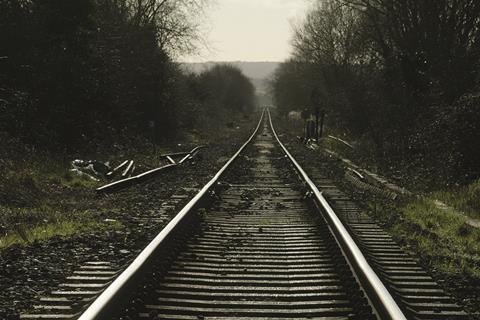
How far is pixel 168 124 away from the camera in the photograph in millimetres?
23344

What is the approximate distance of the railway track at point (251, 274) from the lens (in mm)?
3568

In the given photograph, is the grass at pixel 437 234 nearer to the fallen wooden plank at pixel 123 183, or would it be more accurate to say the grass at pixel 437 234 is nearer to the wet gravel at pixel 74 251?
the wet gravel at pixel 74 251

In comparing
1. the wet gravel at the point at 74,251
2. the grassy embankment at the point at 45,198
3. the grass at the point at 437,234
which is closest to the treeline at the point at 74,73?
the grassy embankment at the point at 45,198

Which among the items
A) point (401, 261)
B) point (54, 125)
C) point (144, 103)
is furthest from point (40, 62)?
point (401, 261)

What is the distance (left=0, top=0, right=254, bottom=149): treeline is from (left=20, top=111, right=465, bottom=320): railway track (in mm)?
8459

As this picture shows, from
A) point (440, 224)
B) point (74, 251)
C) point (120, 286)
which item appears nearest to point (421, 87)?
point (440, 224)

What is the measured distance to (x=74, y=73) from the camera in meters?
15.4

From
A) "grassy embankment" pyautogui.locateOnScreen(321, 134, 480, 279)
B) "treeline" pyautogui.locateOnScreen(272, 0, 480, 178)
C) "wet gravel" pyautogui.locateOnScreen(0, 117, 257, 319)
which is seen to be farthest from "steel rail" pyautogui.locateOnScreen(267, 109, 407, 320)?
"treeline" pyautogui.locateOnScreen(272, 0, 480, 178)

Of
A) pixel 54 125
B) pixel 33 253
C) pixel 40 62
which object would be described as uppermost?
pixel 40 62

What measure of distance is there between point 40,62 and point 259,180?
7862mm

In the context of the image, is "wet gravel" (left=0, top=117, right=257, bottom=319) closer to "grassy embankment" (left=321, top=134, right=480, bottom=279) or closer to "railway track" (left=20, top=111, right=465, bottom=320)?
"railway track" (left=20, top=111, right=465, bottom=320)

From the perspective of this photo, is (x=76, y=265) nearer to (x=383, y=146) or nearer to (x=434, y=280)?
(x=434, y=280)

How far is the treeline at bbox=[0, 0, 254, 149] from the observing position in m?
14.0

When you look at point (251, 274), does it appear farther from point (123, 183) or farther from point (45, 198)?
point (123, 183)
